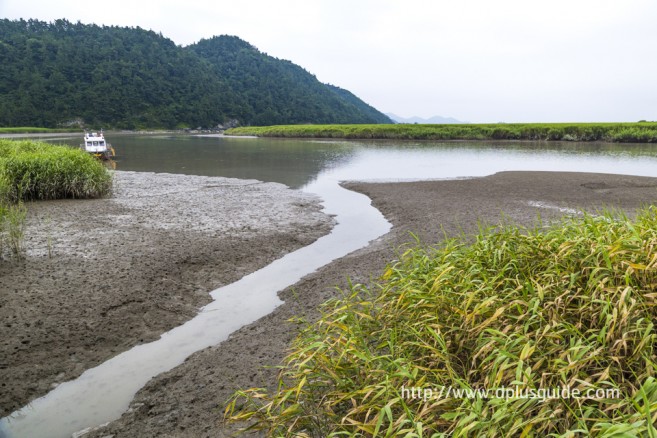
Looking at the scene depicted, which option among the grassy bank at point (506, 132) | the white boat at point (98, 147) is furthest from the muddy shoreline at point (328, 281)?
the grassy bank at point (506, 132)

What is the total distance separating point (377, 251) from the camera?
33.9 feet

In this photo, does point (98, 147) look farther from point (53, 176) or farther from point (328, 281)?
point (328, 281)

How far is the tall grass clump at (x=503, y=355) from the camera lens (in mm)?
3248

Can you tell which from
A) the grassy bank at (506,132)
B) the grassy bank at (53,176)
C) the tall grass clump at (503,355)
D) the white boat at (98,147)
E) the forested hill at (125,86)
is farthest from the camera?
the forested hill at (125,86)

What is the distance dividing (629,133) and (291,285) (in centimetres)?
6854

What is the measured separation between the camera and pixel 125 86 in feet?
467

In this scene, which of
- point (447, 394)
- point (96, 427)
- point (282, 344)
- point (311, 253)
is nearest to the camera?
point (447, 394)

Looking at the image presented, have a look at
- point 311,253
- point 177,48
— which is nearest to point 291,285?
point 311,253

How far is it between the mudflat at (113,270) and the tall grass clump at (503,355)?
113 inches

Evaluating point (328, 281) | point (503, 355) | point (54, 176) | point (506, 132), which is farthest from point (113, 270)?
point (506, 132)

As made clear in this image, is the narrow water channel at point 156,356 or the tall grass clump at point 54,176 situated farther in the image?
the tall grass clump at point 54,176

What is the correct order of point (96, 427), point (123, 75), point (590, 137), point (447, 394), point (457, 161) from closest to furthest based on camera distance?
point (447, 394)
point (96, 427)
point (457, 161)
point (590, 137)
point (123, 75)

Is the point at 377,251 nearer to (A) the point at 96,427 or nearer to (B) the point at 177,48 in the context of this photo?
(A) the point at 96,427

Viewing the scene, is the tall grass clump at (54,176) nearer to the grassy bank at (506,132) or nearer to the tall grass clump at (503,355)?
the tall grass clump at (503,355)
